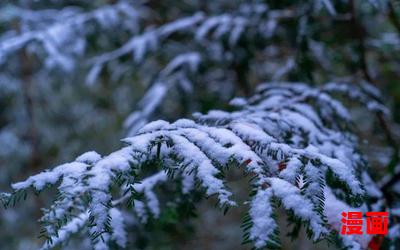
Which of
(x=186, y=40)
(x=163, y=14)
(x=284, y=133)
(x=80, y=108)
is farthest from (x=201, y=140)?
(x=80, y=108)

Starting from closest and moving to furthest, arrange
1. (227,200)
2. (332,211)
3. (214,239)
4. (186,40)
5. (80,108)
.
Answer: (227,200)
(332,211)
(186,40)
(214,239)
(80,108)

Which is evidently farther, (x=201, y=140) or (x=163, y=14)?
(x=163, y=14)

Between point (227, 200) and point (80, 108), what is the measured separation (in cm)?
297

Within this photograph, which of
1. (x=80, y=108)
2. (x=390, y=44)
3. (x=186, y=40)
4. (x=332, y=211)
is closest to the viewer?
(x=332, y=211)

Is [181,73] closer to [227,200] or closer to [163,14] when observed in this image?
[163,14]

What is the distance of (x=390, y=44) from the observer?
169cm

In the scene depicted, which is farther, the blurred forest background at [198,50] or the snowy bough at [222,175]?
the blurred forest background at [198,50]

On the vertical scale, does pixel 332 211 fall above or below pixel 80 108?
above

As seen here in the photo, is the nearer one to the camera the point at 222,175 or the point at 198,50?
the point at 222,175

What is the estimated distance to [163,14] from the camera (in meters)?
2.34

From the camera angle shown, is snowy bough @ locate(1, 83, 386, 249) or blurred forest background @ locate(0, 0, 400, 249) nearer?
snowy bough @ locate(1, 83, 386, 249)

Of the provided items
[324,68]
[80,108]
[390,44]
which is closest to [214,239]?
[80,108]

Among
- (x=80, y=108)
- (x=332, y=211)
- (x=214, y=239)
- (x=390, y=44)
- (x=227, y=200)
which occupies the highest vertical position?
(x=227, y=200)

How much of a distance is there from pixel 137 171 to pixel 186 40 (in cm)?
154
